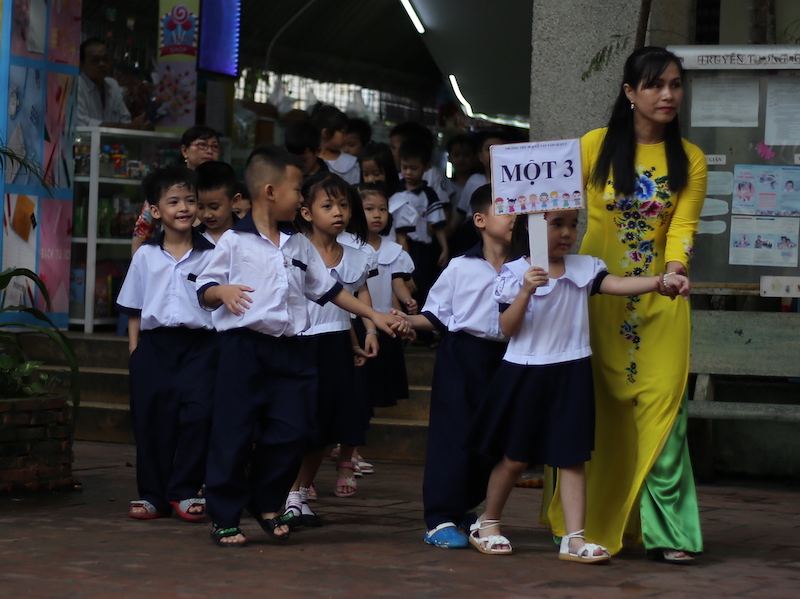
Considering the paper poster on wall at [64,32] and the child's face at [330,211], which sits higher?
the paper poster on wall at [64,32]

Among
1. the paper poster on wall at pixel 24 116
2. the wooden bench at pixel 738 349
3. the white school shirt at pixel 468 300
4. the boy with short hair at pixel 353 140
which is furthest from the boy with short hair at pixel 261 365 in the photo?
the boy with short hair at pixel 353 140

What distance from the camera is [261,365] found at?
4883 mm

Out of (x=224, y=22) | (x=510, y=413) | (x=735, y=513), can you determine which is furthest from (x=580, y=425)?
(x=224, y=22)

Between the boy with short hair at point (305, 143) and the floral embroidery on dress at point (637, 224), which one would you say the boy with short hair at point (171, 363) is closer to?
the floral embroidery on dress at point (637, 224)

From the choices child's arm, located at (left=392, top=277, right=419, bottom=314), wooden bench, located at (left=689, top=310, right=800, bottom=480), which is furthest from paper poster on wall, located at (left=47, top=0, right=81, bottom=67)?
wooden bench, located at (left=689, top=310, right=800, bottom=480)

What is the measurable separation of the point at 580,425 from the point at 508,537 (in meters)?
0.82

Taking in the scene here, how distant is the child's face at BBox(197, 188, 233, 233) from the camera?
6.05 m

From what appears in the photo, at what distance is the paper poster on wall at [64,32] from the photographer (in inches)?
347

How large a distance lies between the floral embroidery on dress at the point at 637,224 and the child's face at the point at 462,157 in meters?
5.41

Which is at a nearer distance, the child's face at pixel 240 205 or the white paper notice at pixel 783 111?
the child's face at pixel 240 205

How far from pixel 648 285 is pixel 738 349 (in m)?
2.45

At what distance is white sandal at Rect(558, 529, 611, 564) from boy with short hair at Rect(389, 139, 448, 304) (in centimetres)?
406

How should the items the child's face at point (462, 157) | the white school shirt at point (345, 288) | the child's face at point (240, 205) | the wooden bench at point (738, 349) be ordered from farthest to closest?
the child's face at point (462, 157)
the wooden bench at point (738, 349)
the child's face at point (240, 205)
the white school shirt at point (345, 288)

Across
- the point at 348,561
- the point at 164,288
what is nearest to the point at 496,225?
the point at 348,561
